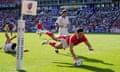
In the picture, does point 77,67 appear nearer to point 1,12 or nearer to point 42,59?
point 42,59

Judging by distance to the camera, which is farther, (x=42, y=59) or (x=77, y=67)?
(x=42, y=59)

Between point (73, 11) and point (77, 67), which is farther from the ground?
point (77, 67)

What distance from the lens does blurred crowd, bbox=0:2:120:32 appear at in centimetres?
5778

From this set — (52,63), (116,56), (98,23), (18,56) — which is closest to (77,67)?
(52,63)

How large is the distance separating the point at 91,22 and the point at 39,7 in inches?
565

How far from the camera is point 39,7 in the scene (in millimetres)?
70500

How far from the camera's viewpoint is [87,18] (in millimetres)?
62219

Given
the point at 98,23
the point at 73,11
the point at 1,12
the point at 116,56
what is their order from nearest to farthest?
1. the point at 116,56
2. the point at 98,23
3. the point at 73,11
4. the point at 1,12

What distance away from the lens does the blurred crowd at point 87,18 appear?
57.8m

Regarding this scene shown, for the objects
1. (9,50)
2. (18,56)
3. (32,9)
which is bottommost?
(9,50)

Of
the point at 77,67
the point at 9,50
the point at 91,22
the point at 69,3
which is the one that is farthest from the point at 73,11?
the point at 77,67

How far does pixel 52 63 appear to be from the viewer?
13617 millimetres

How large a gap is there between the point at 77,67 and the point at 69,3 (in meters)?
54.3

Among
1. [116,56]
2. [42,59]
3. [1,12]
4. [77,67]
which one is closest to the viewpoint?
[77,67]
